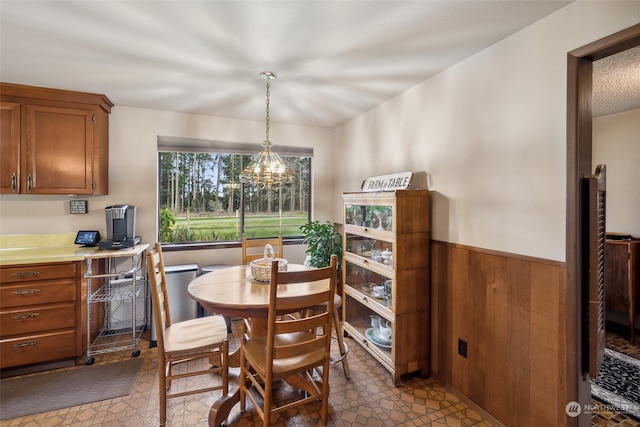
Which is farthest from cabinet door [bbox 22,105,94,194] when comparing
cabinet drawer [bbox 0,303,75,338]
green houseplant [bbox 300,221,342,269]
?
green houseplant [bbox 300,221,342,269]

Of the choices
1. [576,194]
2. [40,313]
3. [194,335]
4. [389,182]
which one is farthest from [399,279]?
[40,313]

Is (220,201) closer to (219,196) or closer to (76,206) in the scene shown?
(219,196)

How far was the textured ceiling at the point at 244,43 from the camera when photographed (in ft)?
5.20

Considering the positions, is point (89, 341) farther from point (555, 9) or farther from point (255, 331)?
point (555, 9)

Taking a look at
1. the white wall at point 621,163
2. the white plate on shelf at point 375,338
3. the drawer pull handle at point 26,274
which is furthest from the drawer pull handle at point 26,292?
the white wall at point 621,163

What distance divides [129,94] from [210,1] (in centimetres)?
185

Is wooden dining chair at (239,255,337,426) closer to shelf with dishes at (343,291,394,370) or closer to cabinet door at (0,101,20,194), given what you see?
shelf with dishes at (343,291,394,370)

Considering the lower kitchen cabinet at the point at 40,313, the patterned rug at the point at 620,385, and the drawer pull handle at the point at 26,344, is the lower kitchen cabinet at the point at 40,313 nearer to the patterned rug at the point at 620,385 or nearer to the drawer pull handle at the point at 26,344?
the drawer pull handle at the point at 26,344

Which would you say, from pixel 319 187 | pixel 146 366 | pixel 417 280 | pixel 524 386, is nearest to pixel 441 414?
pixel 524 386

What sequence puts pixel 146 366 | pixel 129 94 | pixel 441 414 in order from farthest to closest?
pixel 129 94 < pixel 146 366 < pixel 441 414

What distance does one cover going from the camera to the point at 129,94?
2846mm

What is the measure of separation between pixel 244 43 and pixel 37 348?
2960 mm

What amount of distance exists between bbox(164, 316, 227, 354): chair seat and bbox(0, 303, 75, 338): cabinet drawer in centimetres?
109

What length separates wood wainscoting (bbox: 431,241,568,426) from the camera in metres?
1.61
